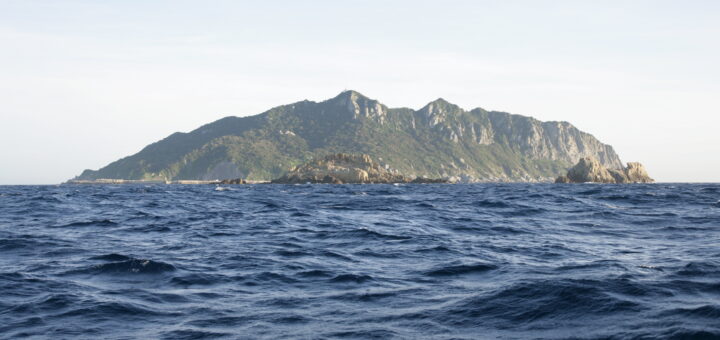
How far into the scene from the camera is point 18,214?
40.1 meters

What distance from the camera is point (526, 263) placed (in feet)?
61.4

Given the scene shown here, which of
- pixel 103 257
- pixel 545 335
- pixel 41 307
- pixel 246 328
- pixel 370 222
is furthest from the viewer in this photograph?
pixel 370 222

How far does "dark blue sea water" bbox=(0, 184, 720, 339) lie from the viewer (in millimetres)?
11172

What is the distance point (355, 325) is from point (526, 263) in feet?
31.2

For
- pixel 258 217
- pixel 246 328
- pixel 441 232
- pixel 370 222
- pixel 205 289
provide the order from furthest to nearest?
pixel 258 217, pixel 370 222, pixel 441 232, pixel 205 289, pixel 246 328

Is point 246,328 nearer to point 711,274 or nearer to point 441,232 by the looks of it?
point 711,274

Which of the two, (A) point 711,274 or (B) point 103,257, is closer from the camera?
(A) point 711,274

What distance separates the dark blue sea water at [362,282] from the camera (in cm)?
1117

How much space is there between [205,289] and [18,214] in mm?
32933

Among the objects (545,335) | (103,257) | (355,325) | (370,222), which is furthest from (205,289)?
(370,222)

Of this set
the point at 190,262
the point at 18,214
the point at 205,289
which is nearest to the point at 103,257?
the point at 190,262

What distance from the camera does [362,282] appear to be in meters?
15.9

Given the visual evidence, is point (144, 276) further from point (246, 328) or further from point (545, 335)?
point (545, 335)

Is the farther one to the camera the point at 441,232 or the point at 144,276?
the point at 441,232
